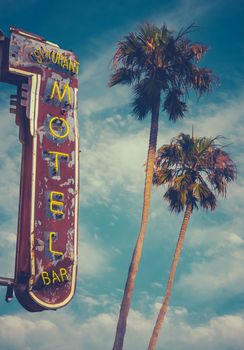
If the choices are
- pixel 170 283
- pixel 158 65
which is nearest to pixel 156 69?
pixel 158 65

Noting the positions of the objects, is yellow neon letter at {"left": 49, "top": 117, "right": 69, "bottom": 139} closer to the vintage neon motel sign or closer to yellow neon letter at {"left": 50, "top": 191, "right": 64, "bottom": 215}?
the vintage neon motel sign

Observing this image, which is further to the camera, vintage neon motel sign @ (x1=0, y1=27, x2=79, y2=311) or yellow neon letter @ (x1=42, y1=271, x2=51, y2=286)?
vintage neon motel sign @ (x1=0, y1=27, x2=79, y2=311)

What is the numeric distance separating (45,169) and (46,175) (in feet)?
0.92

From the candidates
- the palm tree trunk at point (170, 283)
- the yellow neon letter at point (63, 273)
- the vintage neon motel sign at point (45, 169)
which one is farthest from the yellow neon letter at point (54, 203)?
the palm tree trunk at point (170, 283)

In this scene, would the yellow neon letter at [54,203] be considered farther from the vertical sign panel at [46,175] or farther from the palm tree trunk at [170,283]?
the palm tree trunk at [170,283]

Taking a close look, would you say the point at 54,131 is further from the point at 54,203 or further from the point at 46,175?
the point at 54,203

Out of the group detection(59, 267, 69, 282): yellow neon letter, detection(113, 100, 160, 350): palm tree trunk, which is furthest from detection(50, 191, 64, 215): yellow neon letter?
detection(113, 100, 160, 350): palm tree trunk

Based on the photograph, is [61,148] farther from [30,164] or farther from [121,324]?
[121,324]

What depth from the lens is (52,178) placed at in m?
25.1

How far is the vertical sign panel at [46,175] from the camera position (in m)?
23.3

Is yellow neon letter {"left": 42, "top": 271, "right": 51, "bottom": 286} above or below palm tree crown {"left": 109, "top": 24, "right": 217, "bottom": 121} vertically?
below

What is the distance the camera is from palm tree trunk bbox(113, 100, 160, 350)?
24.4 metres

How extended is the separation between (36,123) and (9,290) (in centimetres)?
749

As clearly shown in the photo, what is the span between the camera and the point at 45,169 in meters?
25.0
